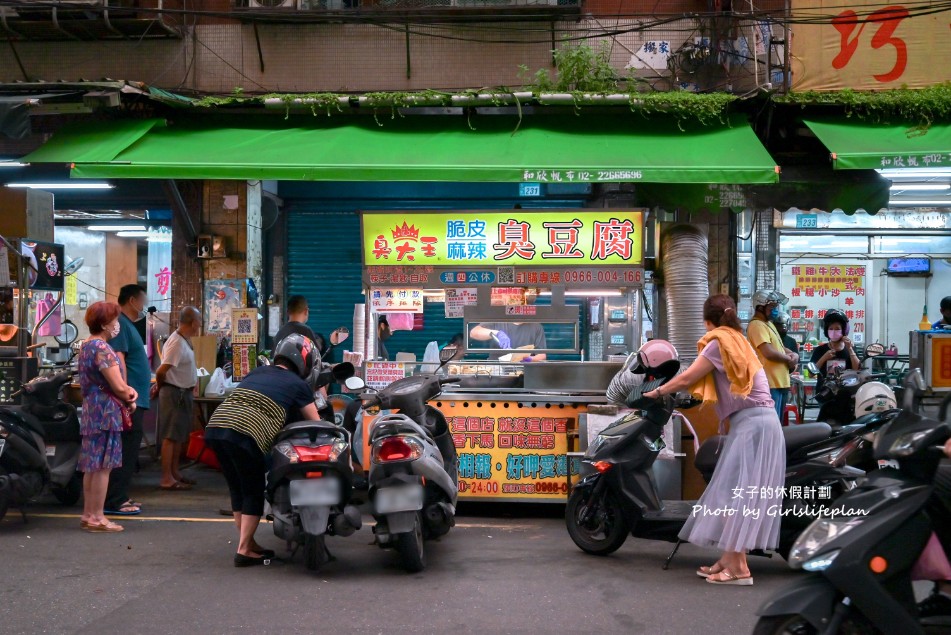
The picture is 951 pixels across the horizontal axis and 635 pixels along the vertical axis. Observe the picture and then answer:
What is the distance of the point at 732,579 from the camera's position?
576 centimetres

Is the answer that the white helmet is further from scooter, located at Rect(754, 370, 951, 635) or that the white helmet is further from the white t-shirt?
the white t-shirt

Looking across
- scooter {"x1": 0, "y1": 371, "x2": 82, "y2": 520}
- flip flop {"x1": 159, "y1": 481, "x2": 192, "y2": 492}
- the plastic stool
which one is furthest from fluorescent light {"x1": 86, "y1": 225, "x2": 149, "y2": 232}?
the plastic stool

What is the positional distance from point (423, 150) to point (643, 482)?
4305 mm

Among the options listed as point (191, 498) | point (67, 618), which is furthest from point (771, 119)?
point (67, 618)

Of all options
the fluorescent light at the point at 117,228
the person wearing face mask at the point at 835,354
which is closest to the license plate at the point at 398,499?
the person wearing face mask at the point at 835,354

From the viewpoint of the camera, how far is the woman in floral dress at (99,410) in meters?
7.11

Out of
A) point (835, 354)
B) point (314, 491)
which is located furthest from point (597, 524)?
point (835, 354)

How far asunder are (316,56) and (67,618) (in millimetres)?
7118

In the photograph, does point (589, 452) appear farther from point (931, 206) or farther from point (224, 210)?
A: point (931, 206)

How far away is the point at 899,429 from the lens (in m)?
3.92

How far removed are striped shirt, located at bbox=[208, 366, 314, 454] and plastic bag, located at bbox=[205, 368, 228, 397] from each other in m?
4.32

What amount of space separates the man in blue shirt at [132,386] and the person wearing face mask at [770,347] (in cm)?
587

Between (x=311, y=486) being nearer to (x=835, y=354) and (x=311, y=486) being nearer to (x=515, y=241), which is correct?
(x=515, y=241)

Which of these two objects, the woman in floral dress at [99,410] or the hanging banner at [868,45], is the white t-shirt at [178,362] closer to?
the woman in floral dress at [99,410]
